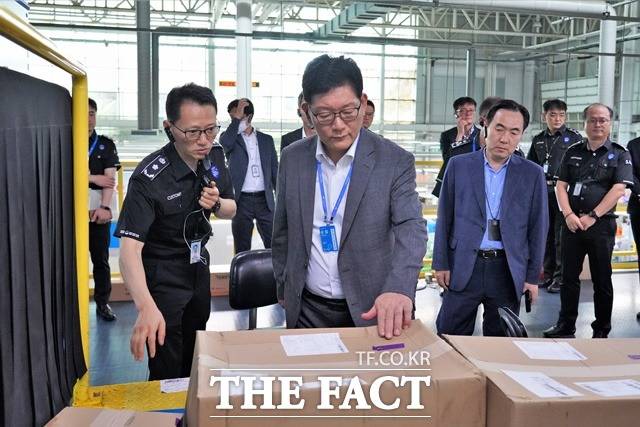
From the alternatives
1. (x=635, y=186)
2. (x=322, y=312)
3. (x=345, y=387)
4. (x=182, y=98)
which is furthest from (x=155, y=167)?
(x=635, y=186)

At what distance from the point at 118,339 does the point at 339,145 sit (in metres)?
2.89

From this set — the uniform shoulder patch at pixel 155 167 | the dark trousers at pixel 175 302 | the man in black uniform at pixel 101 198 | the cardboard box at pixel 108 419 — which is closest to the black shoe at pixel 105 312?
the man in black uniform at pixel 101 198

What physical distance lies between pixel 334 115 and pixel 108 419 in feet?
2.95

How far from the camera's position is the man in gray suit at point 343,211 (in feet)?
5.17

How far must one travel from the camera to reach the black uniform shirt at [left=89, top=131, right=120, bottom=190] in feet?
13.7

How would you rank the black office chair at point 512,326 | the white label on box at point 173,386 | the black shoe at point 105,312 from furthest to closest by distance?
the black shoe at point 105,312 → the black office chair at point 512,326 → the white label on box at point 173,386

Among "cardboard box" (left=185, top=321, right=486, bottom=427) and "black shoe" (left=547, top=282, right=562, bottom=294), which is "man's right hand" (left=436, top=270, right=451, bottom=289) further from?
"black shoe" (left=547, top=282, right=562, bottom=294)

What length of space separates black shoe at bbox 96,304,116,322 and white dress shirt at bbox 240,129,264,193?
1.32 metres

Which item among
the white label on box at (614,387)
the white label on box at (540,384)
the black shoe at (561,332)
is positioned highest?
the white label on box at (540,384)

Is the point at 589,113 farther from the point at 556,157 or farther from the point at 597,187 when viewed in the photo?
the point at 556,157

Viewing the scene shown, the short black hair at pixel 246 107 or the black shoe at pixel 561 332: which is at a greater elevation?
the short black hair at pixel 246 107

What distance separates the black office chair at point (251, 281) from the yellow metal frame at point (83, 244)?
69cm

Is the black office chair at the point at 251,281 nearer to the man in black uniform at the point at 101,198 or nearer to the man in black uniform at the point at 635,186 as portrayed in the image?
the man in black uniform at the point at 101,198

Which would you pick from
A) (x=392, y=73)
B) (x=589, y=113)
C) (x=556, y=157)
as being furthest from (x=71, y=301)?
(x=392, y=73)
